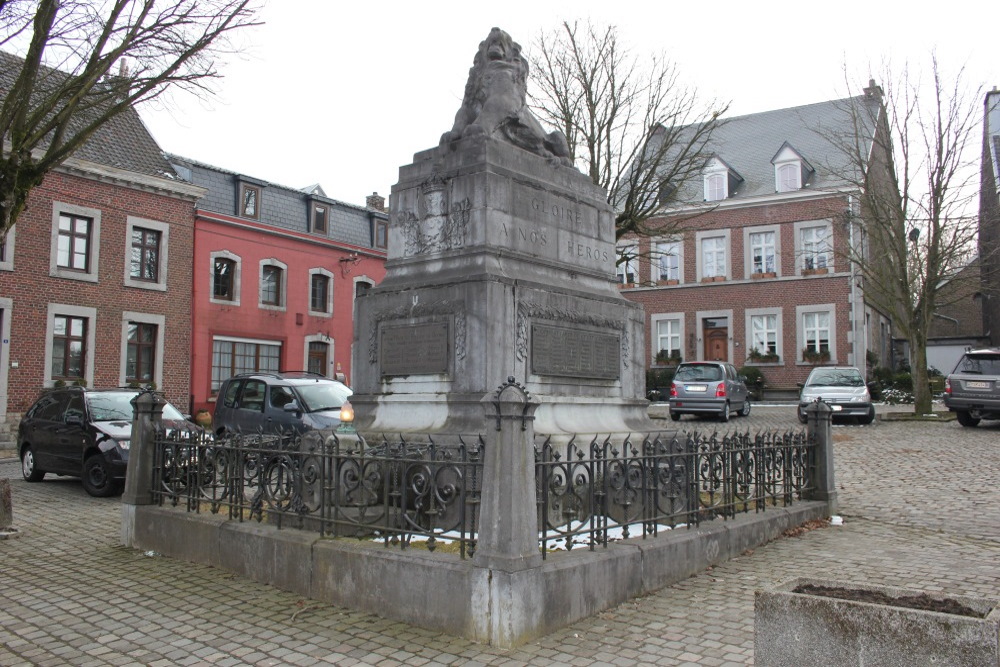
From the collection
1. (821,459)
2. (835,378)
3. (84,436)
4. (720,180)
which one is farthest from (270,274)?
(821,459)

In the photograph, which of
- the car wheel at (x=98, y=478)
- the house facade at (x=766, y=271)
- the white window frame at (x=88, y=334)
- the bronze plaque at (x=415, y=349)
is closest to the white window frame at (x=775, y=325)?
the house facade at (x=766, y=271)

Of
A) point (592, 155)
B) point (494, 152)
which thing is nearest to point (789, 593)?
point (494, 152)

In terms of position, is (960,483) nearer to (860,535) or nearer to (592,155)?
(860,535)

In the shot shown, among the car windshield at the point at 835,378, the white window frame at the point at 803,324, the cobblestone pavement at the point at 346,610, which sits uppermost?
the white window frame at the point at 803,324

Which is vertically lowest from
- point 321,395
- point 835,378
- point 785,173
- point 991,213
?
point 321,395

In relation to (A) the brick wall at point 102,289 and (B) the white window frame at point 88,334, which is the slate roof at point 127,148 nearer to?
(A) the brick wall at point 102,289

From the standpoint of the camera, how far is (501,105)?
8359mm

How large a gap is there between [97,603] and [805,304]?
3424cm

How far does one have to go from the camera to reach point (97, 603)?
5.54 meters

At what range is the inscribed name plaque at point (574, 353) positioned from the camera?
7.39 m

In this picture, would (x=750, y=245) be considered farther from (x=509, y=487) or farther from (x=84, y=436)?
(x=509, y=487)

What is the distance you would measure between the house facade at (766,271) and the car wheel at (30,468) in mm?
25297

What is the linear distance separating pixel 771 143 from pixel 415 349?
117ft

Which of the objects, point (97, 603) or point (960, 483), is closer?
point (97, 603)
